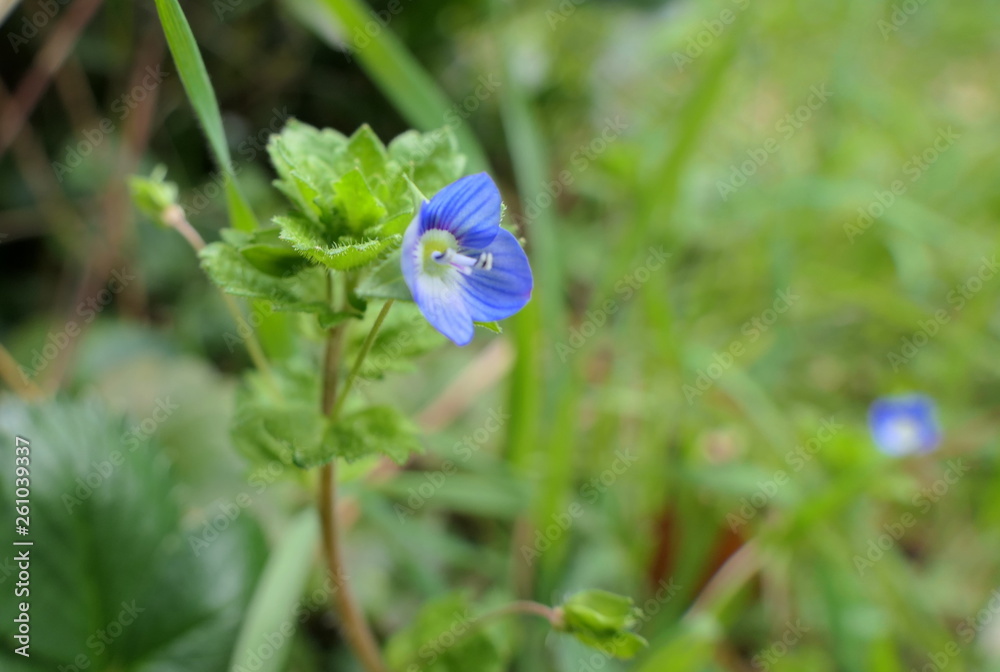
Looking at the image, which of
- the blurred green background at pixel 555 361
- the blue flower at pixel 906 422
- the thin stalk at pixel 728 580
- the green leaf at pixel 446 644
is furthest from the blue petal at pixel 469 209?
the blue flower at pixel 906 422

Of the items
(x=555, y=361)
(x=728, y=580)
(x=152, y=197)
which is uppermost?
(x=152, y=197)

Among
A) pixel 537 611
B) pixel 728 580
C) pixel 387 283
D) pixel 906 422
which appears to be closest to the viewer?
pixel 387 283

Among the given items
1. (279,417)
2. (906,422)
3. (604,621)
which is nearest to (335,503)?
(279,417)

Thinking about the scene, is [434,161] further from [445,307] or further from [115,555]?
[115,555]

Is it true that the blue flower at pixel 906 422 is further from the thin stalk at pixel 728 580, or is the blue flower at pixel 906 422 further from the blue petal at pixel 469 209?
the blue petal at pixel 469 209

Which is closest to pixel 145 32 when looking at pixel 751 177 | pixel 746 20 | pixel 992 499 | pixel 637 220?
pixel 637 220

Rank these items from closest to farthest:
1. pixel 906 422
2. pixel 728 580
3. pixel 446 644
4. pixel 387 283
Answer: pixel 387 283, pixel 446 644, pixel 728 580, pixel 906 422
